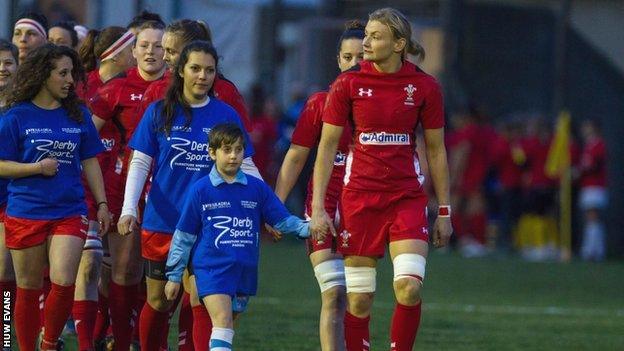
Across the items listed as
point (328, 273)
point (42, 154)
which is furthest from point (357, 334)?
point (42, 154)

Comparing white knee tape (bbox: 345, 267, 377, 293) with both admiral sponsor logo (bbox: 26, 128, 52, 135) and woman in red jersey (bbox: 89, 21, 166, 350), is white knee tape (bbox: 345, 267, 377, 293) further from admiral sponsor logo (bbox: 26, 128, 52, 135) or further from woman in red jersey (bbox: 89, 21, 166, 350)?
admiral sponsor logo (bbox: 26, 128, 52, 135)

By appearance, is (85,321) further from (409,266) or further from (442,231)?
(442,231)

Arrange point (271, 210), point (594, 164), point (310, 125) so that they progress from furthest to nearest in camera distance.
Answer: point (594, 164) < point (310, 125) < point (271, 210)

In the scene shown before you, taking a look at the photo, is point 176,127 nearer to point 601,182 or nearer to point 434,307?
point 434,307

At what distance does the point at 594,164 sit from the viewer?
79.2 ft

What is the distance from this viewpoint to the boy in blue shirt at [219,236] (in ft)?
29.3

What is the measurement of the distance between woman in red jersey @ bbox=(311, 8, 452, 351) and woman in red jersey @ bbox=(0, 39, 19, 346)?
1.98 meters

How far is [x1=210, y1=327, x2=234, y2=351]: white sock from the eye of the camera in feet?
28.8

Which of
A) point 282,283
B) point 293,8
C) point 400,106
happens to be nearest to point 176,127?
point 400,106

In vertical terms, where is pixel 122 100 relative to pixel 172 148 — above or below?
above

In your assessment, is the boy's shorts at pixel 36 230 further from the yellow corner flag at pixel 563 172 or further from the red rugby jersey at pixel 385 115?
the yellow corner flag at pixel 563 172

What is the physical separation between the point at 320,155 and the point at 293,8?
19233 mm

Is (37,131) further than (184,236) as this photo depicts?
Yes

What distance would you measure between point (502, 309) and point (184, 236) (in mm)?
7243
